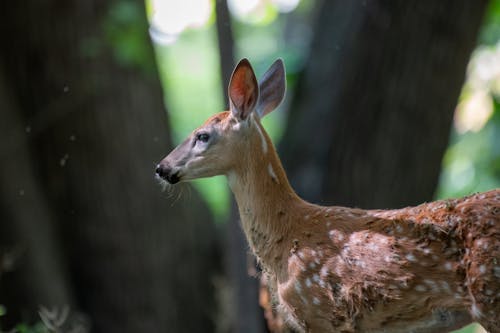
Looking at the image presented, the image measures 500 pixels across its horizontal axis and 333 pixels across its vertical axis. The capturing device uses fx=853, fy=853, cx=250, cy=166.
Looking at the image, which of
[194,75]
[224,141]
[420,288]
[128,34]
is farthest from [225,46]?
[194,75]

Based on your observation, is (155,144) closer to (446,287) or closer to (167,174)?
(167,174)

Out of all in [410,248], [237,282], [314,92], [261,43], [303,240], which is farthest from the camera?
[261,43]

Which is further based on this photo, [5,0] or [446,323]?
[5,0]

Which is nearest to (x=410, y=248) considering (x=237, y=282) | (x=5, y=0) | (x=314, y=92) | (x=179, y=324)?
(x=237, y=282)

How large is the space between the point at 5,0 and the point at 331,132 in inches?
117

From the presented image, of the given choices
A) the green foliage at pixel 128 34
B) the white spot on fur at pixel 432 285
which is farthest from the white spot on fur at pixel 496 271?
the green foliage at pixel 128 34

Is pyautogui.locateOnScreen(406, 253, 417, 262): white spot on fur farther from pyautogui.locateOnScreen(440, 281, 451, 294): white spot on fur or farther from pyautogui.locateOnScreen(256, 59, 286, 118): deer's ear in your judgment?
pyautogui.locateOnScreen(256, 59, 286, 118): deer's ear

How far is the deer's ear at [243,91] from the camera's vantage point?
13.0 ft

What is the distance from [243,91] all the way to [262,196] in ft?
1.65

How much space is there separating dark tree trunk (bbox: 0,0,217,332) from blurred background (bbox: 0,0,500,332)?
0.04 ft

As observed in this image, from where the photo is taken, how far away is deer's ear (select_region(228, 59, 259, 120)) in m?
3.96

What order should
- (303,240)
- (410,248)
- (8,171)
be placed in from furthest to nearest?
1. (8,171)
2. (303,240)
3. (410,248)

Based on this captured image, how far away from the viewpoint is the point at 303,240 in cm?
386

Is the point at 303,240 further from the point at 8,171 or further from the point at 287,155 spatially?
the point at 8,171
